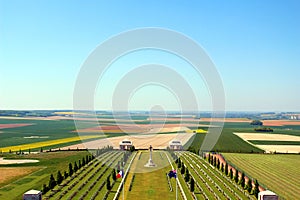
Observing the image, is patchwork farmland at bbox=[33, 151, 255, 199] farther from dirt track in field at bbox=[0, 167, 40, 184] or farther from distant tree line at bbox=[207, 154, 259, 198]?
dirt track in field at bbox=[0, 167, 40, 184]

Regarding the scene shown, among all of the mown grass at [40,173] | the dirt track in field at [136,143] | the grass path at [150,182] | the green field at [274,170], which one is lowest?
the green field at [274,170]

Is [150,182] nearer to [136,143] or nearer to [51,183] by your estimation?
[51,183]

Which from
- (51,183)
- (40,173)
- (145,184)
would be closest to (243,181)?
(145,184)

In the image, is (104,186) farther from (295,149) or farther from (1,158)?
(295,149)

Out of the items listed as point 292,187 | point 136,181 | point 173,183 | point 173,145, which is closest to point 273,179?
point 292,187

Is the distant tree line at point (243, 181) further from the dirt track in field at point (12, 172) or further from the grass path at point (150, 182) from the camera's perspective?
the dirt track in field at point (12, 172)

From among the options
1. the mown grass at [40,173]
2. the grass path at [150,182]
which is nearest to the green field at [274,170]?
the grass path at [150,182]

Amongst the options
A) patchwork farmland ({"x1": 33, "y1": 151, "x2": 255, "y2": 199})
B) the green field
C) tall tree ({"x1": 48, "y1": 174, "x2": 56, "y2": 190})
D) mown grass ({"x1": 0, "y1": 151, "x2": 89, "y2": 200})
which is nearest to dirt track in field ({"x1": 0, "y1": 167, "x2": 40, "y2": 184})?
mown grass ({"x1": 0, "y1": 151, "x2": 89, "y2": 200})
